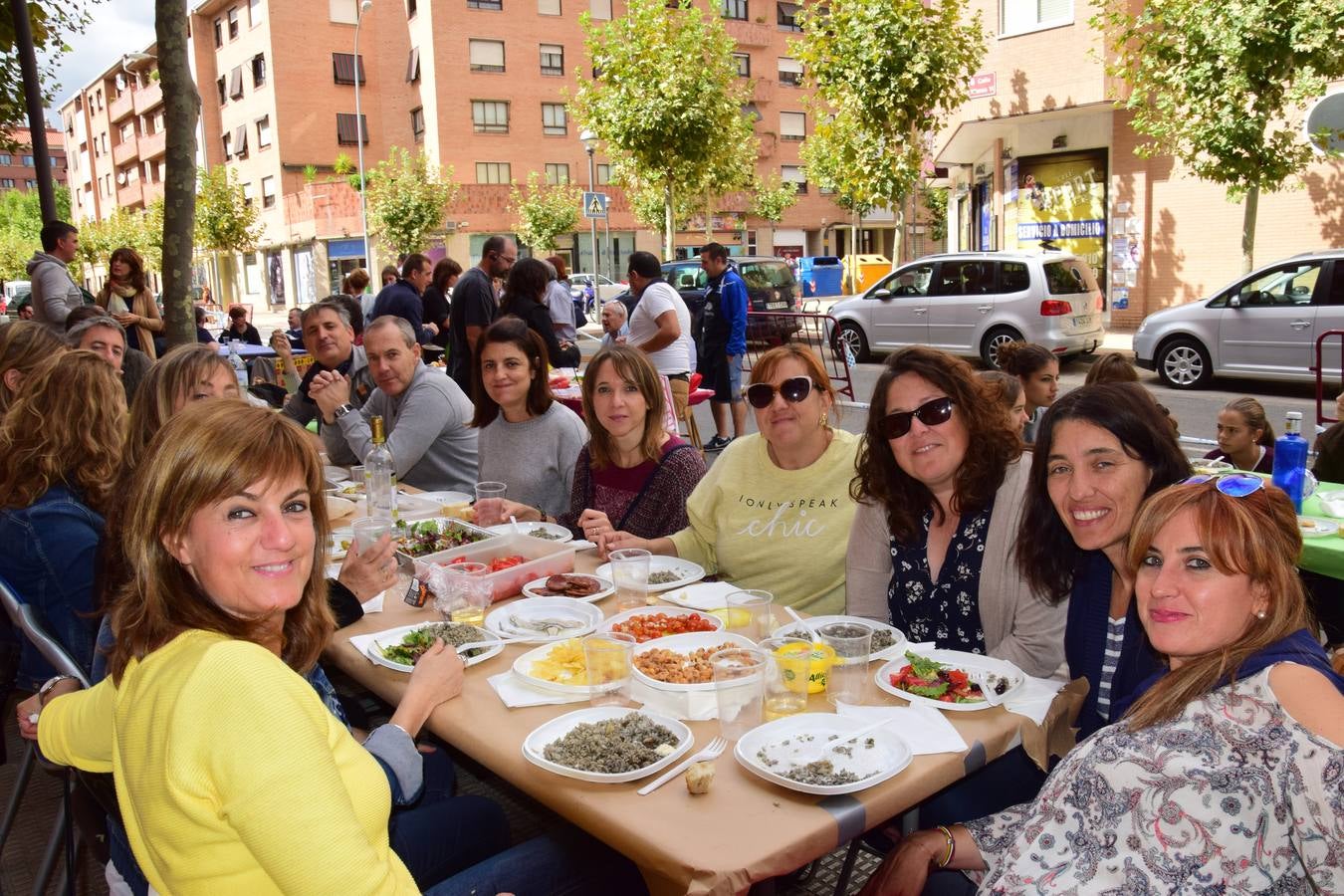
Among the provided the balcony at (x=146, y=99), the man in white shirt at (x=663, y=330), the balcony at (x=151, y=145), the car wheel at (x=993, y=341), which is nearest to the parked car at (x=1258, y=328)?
the car wheel at (x=993, y=341)

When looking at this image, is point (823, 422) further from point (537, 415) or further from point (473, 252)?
point (473, 252)

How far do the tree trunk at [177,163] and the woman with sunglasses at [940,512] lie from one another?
198 inches

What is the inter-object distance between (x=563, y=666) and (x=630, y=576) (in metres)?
0.53

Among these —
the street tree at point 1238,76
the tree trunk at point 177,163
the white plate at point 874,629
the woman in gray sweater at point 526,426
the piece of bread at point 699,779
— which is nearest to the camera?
the piece of bread at point 699,779

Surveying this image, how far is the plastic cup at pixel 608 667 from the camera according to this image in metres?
2.24

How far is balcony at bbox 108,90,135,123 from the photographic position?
165 feet

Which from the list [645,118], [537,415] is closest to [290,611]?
[537,415]

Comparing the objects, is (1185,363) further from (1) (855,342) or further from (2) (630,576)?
(2) (630,576)

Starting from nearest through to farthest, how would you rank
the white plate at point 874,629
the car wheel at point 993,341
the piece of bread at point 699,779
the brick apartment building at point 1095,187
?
the piece of bread at point 699,779 < the white plate at point 874,629 < the car wheel at point 993,341 < the brick apartment building at point 1095,187

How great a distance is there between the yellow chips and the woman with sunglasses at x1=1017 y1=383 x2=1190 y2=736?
3.98 ft

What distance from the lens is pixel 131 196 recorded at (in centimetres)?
5181

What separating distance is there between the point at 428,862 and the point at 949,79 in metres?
15.9

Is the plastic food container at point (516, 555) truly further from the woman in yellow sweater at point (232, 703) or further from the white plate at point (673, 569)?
the woman in yellow sweater at point (232, 703)

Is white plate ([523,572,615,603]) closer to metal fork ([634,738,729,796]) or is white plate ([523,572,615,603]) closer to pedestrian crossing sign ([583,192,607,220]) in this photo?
metal fork ([634,738,729,796])
